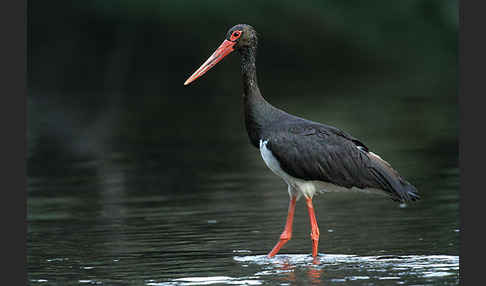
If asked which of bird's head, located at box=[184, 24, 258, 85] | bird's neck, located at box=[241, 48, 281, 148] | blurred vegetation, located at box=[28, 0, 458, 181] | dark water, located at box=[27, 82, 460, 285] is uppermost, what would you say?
blurred vegetation, located at box=[28, 0, 458, 181]

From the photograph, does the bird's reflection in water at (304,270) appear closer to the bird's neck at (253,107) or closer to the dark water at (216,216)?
the dark water at (216,216)

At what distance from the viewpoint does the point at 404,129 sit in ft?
79.5

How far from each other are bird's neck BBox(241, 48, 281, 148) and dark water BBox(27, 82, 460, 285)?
1.21 meters

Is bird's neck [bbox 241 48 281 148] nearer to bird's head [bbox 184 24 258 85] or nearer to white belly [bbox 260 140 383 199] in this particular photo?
bird's head [bbox 184 24 258 85]

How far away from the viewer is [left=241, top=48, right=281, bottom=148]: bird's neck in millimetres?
12234

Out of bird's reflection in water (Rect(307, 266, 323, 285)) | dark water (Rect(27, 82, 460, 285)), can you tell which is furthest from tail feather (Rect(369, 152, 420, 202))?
bird's reflection in water (Rect(307, 266, 323, 285))

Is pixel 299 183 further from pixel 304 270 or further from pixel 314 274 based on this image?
pixel 314 274

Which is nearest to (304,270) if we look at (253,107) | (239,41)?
(253,107)

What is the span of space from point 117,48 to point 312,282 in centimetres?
3822

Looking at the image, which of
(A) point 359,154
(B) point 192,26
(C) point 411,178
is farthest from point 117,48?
(A) point 359,154

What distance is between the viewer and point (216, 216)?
14.1 m

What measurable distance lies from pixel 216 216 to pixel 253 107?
87.1 inches

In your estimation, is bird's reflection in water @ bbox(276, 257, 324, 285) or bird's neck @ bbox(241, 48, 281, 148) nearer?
bird's reflection in water @ bbox(276, 257, 324, 285)

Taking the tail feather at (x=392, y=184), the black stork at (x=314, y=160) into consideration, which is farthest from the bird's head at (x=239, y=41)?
the tail feather at (x=392, y=184)
